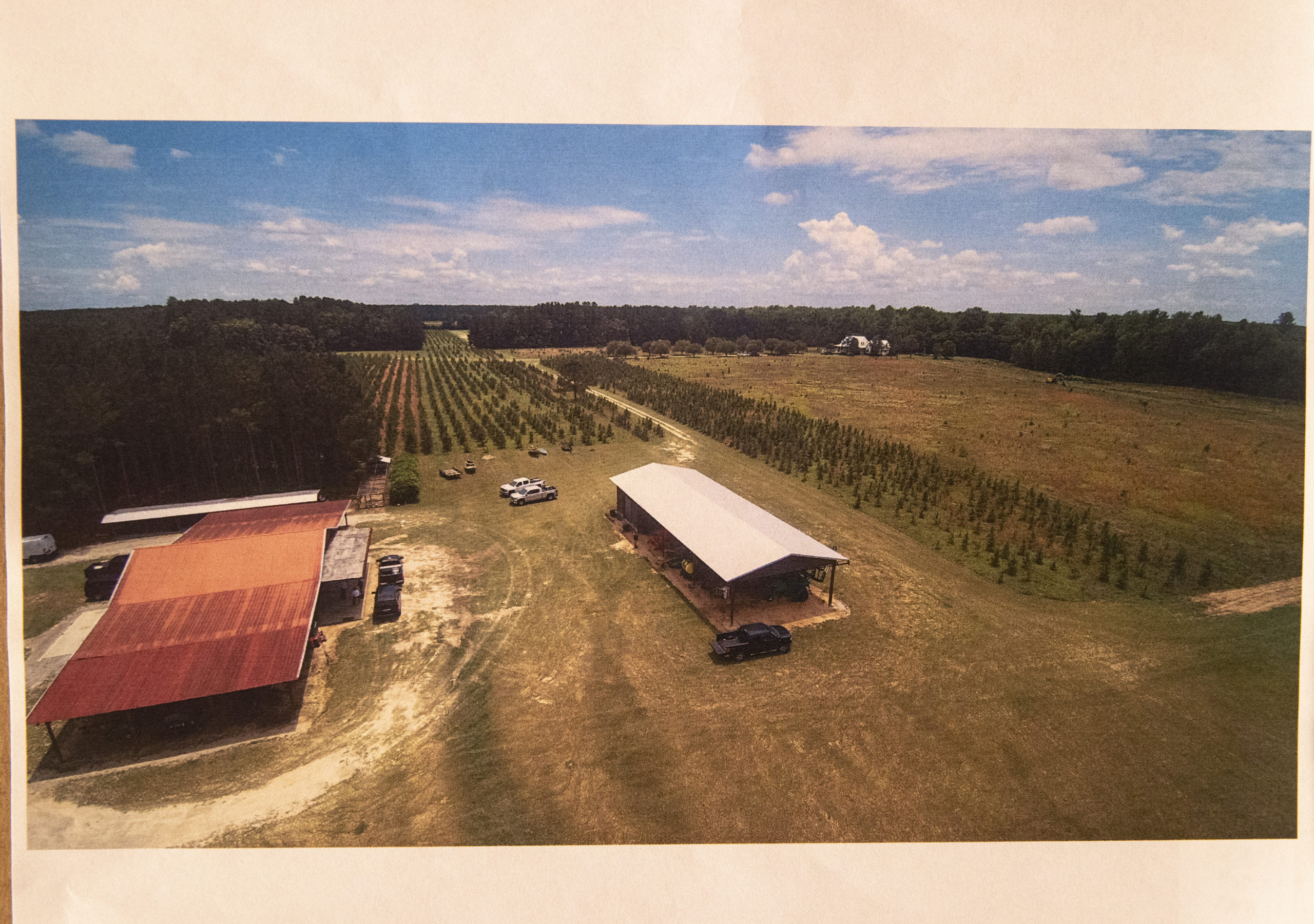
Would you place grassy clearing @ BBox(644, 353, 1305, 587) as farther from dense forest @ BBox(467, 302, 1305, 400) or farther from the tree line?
dense forest @ BBox(467, 302, 1305, 400)

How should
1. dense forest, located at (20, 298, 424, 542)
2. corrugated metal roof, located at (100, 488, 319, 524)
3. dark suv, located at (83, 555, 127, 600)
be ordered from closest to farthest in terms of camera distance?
dense forest, located at (20, 298, 424, 542), dark suv, located at (83, 555, 127, 600), corrugated metal roof, located at (100, 488, 319, 524)

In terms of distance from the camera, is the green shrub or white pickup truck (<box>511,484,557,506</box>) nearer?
the green shrub

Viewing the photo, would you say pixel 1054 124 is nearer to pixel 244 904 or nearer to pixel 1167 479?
pixel 1167 479

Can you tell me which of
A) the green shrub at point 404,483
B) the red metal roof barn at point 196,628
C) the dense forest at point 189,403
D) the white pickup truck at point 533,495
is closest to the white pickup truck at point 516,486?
the white pickup truck at point 533,495

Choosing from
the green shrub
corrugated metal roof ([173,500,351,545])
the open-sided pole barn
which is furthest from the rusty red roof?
the open-sided pole barn

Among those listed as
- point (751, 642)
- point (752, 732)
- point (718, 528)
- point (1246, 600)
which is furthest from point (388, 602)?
point (1246, 600)

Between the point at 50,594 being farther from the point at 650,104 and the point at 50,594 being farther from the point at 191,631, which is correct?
the point at 650,104
